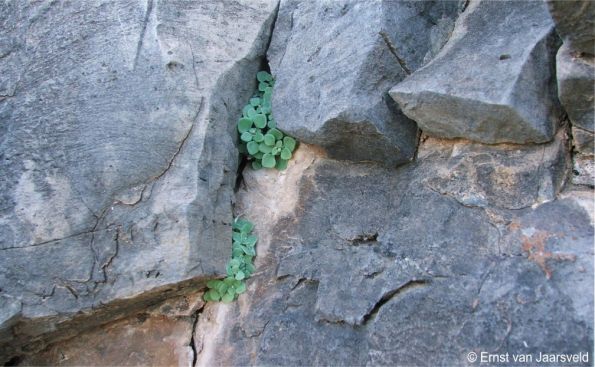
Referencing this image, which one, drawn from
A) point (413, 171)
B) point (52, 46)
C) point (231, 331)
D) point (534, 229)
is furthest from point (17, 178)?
point (534, 229)

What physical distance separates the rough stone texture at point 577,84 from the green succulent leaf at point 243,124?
3.69ft

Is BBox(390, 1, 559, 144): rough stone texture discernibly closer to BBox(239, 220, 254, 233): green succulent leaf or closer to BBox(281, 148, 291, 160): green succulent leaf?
BBox(281, 148, 291, 160): green succulent leaf

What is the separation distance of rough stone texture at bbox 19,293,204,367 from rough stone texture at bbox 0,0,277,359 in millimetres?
89

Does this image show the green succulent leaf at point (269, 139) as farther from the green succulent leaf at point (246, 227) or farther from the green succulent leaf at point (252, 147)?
the green succulent leaf at point (246, 227)

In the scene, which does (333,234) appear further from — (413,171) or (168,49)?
(168,49)

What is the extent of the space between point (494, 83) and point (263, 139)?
0.91 m

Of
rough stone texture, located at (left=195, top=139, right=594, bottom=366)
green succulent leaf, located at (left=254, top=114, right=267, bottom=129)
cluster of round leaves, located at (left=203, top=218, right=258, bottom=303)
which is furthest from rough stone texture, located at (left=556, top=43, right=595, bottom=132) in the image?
cluster of round leaves, located at (left=203, top=218, right=258, bottom=303)

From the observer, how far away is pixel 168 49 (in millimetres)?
2426

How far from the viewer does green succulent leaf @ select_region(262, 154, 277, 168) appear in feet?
8.18

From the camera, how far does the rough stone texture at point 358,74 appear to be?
221 cm

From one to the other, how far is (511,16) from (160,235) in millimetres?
1358

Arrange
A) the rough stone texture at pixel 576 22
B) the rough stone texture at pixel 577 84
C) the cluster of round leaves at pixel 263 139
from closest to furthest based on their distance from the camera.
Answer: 1. the rough stone texture at pixel 576 22
2. the rough stone texture at pixel 577 84
3. the cluster of round leaves at pixel 263 139

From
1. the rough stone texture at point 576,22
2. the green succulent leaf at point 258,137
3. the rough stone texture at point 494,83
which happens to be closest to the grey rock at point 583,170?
the rough stone texture at point 494,83

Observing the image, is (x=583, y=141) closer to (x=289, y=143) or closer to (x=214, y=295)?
(x=289, y=143)
